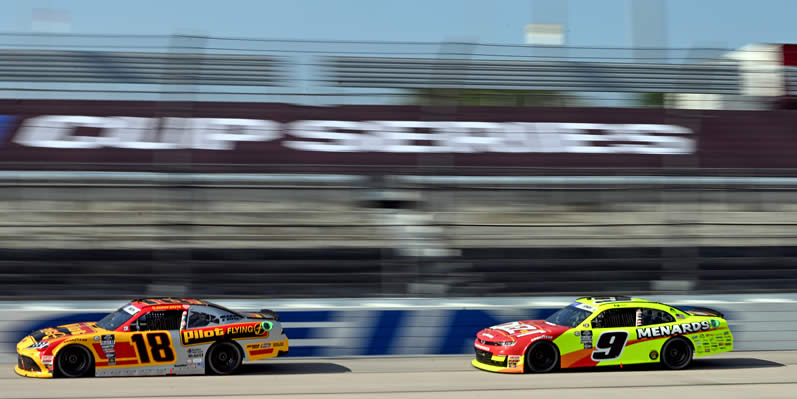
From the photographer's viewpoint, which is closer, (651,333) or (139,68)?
(651,333)

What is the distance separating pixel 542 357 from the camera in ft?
35.1

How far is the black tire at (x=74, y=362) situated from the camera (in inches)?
391

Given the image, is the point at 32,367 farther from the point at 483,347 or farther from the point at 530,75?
the point at 530,75

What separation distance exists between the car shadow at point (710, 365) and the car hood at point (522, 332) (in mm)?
583

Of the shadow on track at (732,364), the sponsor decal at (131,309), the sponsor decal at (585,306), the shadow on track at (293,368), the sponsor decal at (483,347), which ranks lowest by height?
the shadow on track at (732,364)

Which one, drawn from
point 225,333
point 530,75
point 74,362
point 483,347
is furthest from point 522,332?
point 530,75

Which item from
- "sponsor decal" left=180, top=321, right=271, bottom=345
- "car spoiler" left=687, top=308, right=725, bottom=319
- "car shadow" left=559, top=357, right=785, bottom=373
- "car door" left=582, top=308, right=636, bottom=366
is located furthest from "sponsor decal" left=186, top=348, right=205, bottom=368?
"car spoiler" left=687, top=308, right=725, bottom=319

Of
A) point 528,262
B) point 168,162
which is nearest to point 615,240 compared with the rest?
point 528,262

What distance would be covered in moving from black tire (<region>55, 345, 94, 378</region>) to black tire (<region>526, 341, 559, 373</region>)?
5688mm

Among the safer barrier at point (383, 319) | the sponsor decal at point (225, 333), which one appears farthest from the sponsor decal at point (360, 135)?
the sponsor decal at point (225, 333)

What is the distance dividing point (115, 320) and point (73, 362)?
818mm

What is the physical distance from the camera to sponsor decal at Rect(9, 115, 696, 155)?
48.5 ft

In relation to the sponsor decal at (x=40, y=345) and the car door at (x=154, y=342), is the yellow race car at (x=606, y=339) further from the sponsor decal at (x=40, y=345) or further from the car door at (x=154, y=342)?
the sponsor decal at (x=40, y=345)

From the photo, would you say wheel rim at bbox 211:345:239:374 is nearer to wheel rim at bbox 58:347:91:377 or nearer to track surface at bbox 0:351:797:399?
track surface at bbox 0:351:797:399
